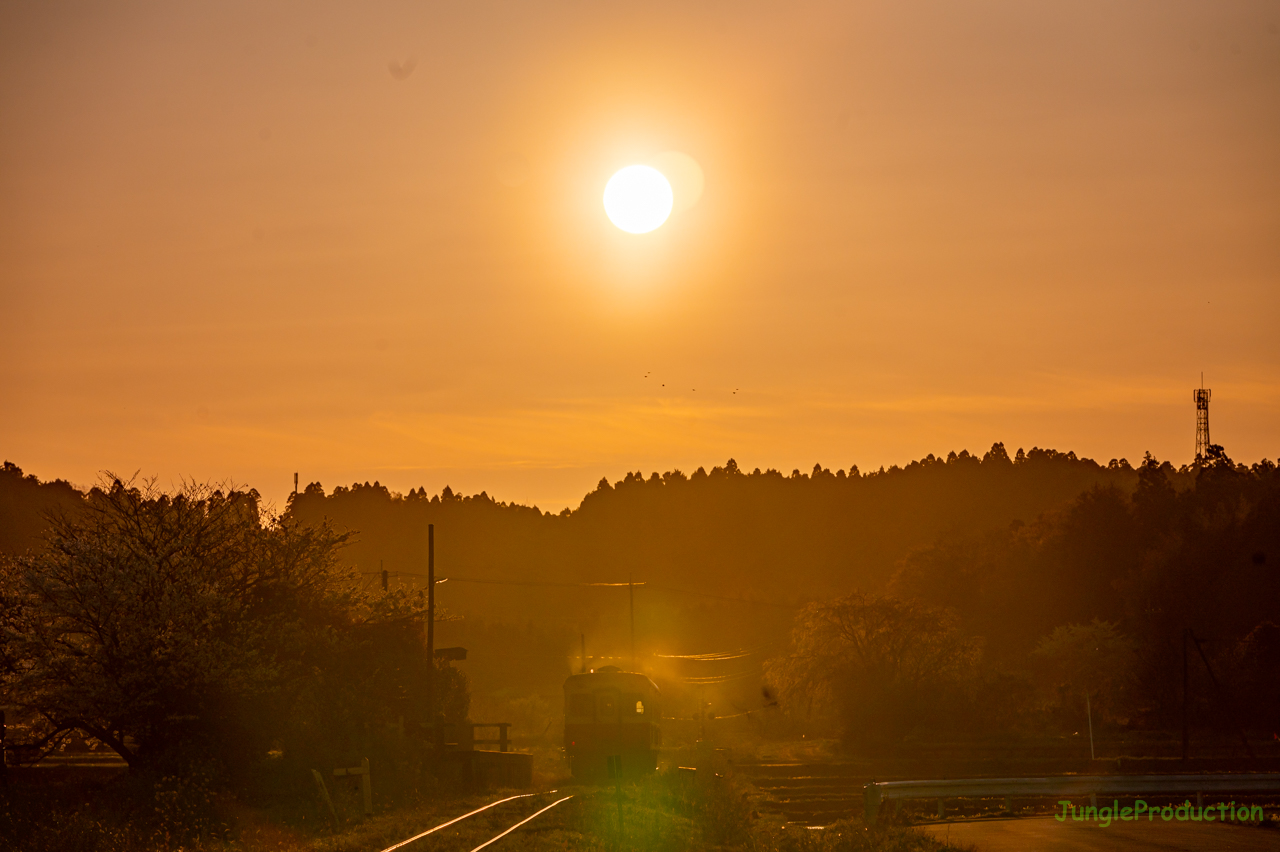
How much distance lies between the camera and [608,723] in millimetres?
42969

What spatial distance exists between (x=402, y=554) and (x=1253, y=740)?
149960 millimetres

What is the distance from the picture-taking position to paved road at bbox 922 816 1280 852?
19.5 m

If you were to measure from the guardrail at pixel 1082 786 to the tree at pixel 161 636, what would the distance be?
15812mm

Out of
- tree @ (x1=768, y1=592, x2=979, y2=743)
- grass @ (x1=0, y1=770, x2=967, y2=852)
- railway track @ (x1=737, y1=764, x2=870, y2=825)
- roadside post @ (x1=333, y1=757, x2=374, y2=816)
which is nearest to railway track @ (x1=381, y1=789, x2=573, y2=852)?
grass @ (x1=0, y1=770, x2=967, y2=852)

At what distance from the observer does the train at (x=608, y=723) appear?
42719 millimetres

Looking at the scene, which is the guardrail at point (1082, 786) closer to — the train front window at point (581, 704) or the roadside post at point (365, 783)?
the roadside post at point (365, 783)

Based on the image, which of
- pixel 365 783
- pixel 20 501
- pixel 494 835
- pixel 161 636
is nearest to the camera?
pixel 494 835

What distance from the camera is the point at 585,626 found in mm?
139125

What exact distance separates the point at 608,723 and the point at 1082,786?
67.6 ft

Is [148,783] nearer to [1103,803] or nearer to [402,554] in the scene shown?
[1103,803]

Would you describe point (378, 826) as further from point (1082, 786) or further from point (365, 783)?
point (1082, 786)

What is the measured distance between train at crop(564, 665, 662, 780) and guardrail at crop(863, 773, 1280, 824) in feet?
58.7

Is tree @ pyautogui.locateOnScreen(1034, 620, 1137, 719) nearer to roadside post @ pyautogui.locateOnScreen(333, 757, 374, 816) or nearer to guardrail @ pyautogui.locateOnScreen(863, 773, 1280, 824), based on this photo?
guardrail @ pyautogui.locateOnScreen(863, 773, 1280, 824)

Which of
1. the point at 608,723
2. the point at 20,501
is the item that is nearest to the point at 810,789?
the point at 608,723
